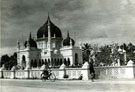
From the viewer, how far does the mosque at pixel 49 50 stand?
2586 cm

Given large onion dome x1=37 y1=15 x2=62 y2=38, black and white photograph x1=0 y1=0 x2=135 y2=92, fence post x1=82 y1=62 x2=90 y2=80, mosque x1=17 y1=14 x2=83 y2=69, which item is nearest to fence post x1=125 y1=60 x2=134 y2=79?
black and white photograph x1=0 y1=0 x2=135 y2=92

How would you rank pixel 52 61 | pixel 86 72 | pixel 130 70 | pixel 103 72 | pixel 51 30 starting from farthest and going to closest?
pixel 51 30, pixel 52 61, pixel 103 72, pixel 86 72, pixel 130 70

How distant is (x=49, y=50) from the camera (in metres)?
26.0

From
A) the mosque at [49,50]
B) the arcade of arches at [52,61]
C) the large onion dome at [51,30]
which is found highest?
the large onion dome at [51,30]

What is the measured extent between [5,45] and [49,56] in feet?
62.7

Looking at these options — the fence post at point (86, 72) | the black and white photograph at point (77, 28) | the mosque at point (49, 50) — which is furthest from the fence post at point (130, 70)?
the mosque at point (49, 50)

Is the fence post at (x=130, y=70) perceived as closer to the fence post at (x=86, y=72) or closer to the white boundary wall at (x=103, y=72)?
the white boundary wall at (x=103, y=72)

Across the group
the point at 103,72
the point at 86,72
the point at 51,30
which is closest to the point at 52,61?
the point at 51,30

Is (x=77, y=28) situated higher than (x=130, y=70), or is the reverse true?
(x=77, y=28)

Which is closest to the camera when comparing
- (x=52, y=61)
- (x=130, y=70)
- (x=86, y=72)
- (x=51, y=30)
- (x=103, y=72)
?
(x=130, y=70)

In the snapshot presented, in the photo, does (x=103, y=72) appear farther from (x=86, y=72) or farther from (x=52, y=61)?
(x=52, y=61)

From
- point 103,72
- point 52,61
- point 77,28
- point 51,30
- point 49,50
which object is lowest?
point 103,72

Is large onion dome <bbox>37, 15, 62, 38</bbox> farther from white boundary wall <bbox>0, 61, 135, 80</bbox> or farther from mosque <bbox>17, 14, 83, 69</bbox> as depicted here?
white boundary wall <bbox>0, 61, 135, 80</bbox>

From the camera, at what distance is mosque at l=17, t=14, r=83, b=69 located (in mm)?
25859
